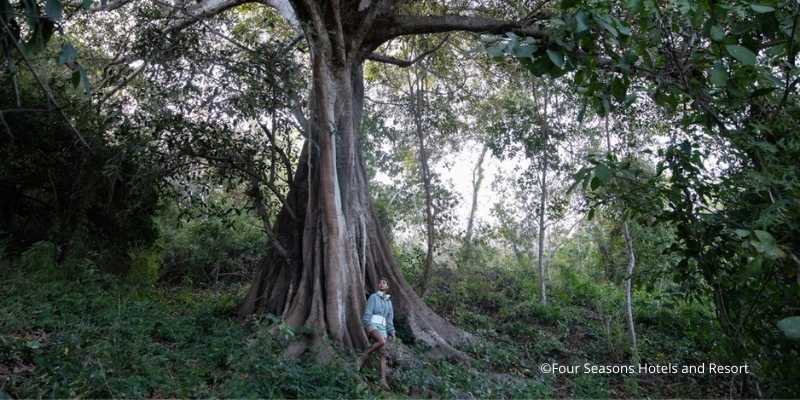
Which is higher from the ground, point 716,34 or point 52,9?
point 52,9

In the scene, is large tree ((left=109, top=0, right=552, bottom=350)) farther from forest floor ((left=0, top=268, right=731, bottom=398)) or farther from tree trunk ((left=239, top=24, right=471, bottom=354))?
forest floor ((left=0, top=268, right=731, bottom=398))

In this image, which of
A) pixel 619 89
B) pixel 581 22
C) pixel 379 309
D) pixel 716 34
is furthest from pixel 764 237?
pixel 379 309

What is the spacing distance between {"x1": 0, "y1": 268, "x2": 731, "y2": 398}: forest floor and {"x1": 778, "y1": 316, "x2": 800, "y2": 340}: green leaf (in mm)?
1735

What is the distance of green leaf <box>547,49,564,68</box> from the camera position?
2559mm

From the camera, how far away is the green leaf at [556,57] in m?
2.56

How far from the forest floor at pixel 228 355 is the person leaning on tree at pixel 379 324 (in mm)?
188

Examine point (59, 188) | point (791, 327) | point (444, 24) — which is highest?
point (444, 24)

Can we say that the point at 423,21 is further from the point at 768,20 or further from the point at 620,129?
the point at 768,20

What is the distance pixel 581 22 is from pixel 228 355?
217 inches

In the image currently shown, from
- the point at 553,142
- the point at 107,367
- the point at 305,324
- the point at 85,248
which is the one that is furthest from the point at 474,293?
the point at 107,367

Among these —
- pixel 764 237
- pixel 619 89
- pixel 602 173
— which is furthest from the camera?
pixel 619 89

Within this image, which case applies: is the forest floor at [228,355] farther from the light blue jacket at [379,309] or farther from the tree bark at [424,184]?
the tree bark at [424,184]

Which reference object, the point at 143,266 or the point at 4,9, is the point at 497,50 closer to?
the point at 4,9

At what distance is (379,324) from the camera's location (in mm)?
7582
